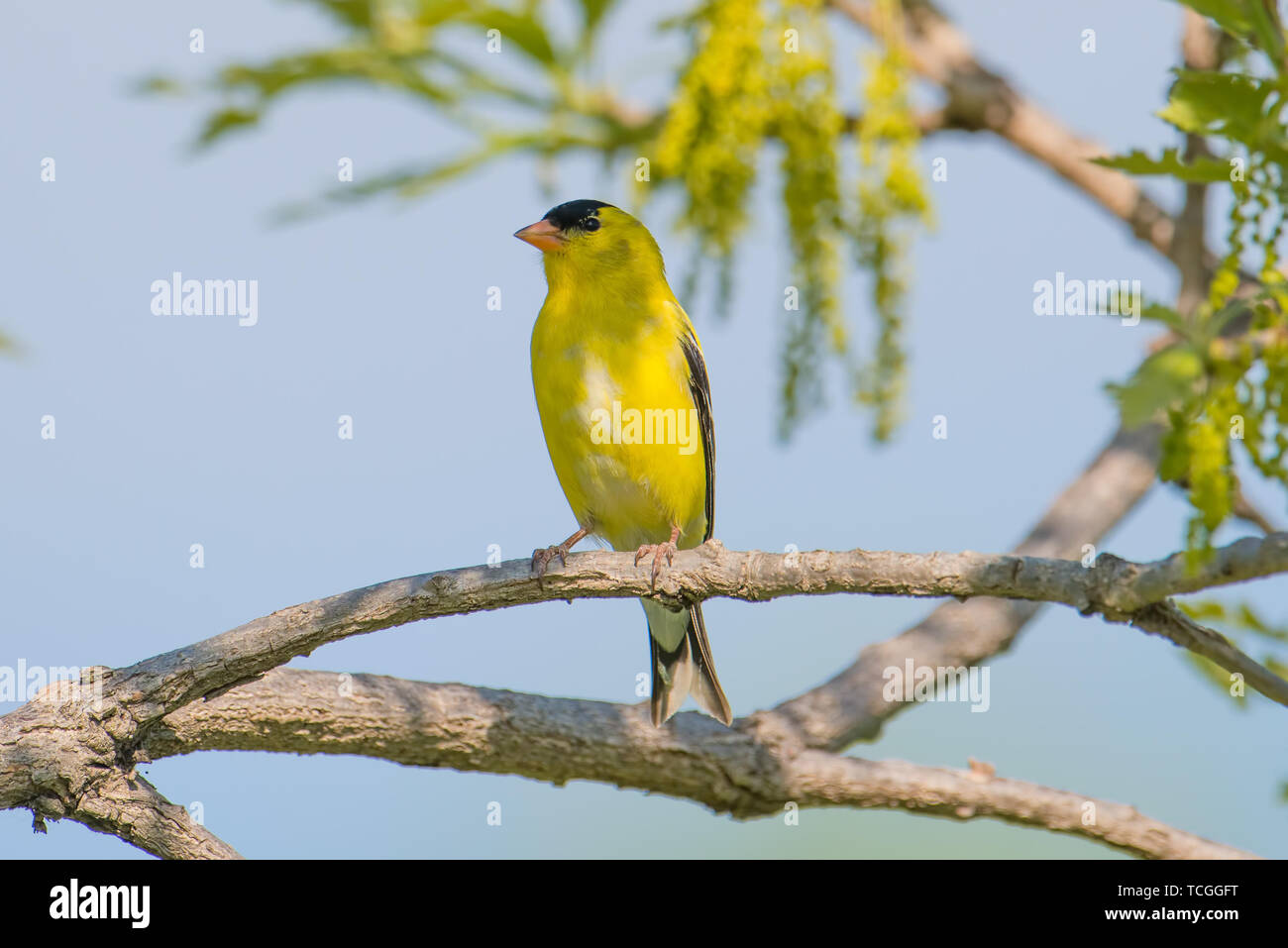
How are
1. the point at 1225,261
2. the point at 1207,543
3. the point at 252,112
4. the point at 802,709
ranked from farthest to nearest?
the point at 802,709
the point at 252,112
the point at 1225,261
the point at 1207,543

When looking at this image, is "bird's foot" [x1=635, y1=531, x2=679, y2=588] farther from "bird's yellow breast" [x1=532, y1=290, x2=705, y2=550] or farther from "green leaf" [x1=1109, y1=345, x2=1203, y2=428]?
"green leaf" [x1=1109, y1=345, x2=1203, y2=428]

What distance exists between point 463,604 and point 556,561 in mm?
289

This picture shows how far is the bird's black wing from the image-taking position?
4.95 metres

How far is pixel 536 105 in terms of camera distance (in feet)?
13.1

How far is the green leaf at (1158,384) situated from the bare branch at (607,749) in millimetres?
2634

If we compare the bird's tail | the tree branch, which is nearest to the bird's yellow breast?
the bird's tail

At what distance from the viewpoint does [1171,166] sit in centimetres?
189

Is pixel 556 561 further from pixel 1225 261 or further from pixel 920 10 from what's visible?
pixel 920 10

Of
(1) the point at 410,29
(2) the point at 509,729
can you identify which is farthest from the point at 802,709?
(1) the point at 410,29

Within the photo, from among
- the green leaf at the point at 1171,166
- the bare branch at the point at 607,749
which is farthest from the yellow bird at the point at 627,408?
the green leaf at the point at 1171,166

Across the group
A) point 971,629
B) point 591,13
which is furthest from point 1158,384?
point 971,629

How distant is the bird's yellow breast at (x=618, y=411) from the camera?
180 inches

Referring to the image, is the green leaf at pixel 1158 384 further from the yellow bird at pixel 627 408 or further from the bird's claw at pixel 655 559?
the yellow bird at pixel 627 408

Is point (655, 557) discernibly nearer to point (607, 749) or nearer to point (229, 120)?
point (607, 749)
